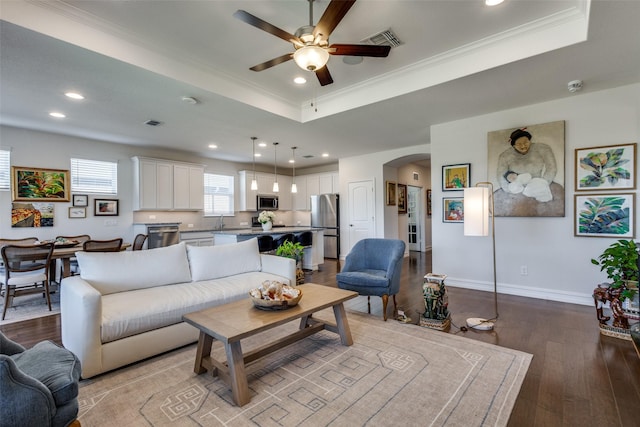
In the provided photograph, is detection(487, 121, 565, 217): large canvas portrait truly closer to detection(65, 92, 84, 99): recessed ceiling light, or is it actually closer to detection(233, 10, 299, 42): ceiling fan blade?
detection(233, 10, 299, 42): ceiling fan blade

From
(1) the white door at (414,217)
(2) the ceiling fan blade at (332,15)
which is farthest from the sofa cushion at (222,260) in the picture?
(1) the white door at (414,217)

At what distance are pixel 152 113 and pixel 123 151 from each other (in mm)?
2488

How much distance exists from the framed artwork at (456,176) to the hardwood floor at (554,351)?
1604 mm

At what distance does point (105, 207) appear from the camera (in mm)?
5734

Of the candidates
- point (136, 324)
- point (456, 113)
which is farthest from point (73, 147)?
point (456, 113)

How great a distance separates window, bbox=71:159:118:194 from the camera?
5.45m

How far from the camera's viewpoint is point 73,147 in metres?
5.42

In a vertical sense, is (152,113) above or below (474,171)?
above

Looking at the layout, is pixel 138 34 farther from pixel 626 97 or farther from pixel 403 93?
pixel 626 97

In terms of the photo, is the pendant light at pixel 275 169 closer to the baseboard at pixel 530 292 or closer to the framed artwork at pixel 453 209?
the framed artwork at pixel 453 209

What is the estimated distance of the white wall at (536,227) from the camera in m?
3.54

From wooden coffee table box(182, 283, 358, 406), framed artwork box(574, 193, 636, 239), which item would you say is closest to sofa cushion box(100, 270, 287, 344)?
wooden coffee table box(182, 283, 358, 406)

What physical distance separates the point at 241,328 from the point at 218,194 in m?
6.25

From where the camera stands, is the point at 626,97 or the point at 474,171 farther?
the point at 474,171
